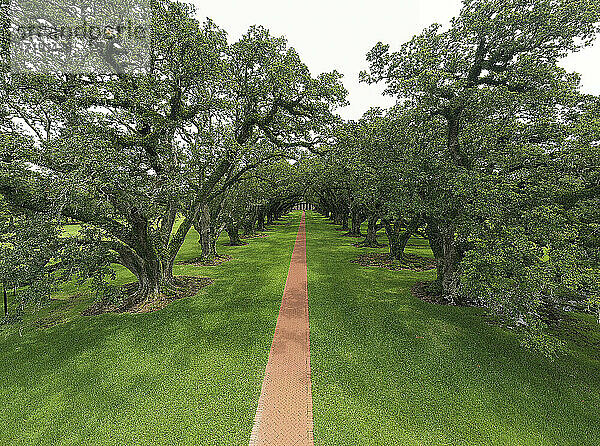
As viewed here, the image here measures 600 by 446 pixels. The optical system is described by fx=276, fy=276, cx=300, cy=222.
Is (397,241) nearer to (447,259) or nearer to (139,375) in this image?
(447,259)

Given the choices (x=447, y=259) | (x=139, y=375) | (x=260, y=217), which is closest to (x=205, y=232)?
(x=139, y=375)

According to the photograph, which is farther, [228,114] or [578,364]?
[228,114]

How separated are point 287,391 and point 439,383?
309cm

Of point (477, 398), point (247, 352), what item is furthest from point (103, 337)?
point (477, 398)

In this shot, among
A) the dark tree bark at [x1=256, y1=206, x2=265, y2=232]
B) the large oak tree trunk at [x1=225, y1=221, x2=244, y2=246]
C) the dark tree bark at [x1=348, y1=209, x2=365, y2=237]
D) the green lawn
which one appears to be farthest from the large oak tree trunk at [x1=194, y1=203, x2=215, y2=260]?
the dark tree bark at [x1=348, y1=209, x2=365, y2=237]

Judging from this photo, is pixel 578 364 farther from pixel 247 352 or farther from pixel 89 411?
pixel 89 411

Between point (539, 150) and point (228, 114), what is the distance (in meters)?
9.67

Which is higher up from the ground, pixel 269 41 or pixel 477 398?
pixel 269 41

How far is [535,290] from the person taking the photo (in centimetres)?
495

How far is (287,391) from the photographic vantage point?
532 cm

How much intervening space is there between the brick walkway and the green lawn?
232 millimetres

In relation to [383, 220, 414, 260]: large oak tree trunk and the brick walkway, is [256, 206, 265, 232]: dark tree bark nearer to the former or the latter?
[383, 220, 414, 260]: large oak tree trunk

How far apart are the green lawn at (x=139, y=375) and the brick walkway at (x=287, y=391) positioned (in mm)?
232

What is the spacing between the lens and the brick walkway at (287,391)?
4.32 metres
